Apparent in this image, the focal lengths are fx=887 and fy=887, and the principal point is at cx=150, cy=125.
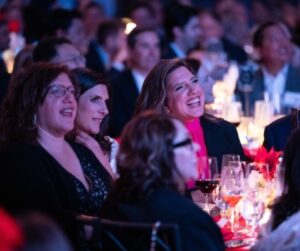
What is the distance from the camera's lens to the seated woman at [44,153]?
11.8 feet

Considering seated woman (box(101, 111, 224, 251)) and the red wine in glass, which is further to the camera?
the red wine in glass

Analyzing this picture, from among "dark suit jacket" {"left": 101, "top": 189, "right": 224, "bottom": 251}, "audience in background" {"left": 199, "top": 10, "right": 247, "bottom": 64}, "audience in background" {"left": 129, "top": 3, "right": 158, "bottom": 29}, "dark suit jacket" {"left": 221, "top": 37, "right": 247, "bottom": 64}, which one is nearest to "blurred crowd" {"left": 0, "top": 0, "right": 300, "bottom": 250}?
"dark suit jacket" {"left": 101, "top": 189, "right": 224, "bottom": 251}

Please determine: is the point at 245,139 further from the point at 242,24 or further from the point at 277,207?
the point at 242,24

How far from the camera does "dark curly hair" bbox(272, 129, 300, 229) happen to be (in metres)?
3.00

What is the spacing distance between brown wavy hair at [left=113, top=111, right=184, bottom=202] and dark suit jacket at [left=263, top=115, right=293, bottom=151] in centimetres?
206

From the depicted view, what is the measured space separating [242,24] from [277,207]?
8.87 meters

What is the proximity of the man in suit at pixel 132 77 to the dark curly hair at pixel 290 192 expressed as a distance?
378 cm

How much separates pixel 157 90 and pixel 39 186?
1253mm

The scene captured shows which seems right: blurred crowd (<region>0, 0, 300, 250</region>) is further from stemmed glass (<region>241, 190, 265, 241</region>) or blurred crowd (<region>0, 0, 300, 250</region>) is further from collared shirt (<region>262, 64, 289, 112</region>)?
stemmed glass (<region>241, 190, 265, 241</region>)

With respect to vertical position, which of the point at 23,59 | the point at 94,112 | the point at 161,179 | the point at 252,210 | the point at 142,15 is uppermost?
the point at 142,15

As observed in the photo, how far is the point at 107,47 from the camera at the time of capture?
930 cm

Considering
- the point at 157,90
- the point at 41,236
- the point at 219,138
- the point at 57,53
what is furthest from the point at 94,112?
the point at 41,236

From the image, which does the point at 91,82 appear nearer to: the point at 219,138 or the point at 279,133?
the point at 219,138

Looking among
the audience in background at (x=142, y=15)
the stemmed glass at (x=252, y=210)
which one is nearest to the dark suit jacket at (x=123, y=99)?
the audience in background at (x=142, y=15)
